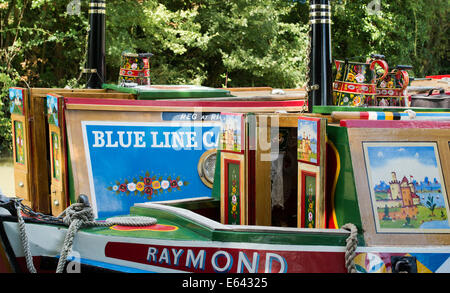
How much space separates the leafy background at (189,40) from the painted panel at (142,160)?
7.26 metres

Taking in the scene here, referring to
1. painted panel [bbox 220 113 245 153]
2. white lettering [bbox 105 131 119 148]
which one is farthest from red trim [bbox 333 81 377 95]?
white lettering [bbox 105 131 119 148]

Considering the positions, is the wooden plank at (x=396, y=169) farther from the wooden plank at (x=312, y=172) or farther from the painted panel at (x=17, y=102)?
the painted panel at (x=17, y=102)

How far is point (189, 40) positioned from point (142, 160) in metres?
8.11

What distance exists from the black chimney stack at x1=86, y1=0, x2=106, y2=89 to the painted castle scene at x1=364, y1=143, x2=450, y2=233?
440 centimetres

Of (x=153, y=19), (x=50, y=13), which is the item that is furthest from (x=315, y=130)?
(x=50, y=13)

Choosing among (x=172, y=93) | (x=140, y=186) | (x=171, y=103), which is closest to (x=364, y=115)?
(x=171, y=103)

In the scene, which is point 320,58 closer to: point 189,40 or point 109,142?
point 109,142

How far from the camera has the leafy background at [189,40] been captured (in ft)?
41.8

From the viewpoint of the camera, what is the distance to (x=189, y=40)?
13031 mm

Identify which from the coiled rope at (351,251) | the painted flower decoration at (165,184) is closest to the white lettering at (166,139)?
the painted flower decoration at (165,184)

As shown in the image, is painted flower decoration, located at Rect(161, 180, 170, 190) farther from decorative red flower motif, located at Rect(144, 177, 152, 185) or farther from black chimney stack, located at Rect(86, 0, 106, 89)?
black chimney stack, located at Rect(86, 0, 106, 89)
